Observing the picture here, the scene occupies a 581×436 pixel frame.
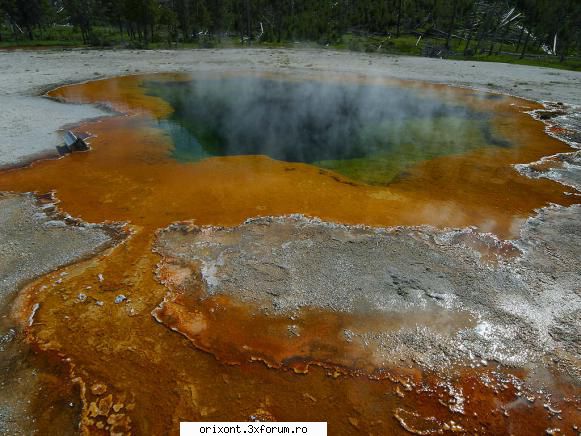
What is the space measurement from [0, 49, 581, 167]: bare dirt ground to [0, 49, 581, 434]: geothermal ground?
5678mm

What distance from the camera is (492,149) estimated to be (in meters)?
13.9

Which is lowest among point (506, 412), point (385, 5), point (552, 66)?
point (506, 412)

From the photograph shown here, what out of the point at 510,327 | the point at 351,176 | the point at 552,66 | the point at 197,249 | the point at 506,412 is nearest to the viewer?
the point at 506,412

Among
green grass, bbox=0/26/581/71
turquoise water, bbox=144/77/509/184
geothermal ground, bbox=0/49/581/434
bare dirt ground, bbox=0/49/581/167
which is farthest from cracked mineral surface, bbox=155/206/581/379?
green grass, bbox=0/26/581/71

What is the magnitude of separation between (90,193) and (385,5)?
54002mm

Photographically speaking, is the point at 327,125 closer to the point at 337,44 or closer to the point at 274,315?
the point at 274,315

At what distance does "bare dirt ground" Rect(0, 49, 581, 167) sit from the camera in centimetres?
1446

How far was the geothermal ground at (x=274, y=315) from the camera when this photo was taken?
4.87 metres

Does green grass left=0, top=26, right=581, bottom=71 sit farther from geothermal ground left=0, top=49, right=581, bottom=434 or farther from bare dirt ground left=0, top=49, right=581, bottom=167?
geothermal ground left=0, top=49, right=581, bottom=434

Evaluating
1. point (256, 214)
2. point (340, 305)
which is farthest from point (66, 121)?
point (340, 305)

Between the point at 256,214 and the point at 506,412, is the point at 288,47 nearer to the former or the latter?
the point at 256,214

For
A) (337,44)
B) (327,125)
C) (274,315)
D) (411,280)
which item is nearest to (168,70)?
(327,125)

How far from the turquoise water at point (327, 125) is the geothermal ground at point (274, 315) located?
3985 millimetres

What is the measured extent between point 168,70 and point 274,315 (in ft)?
87.7
